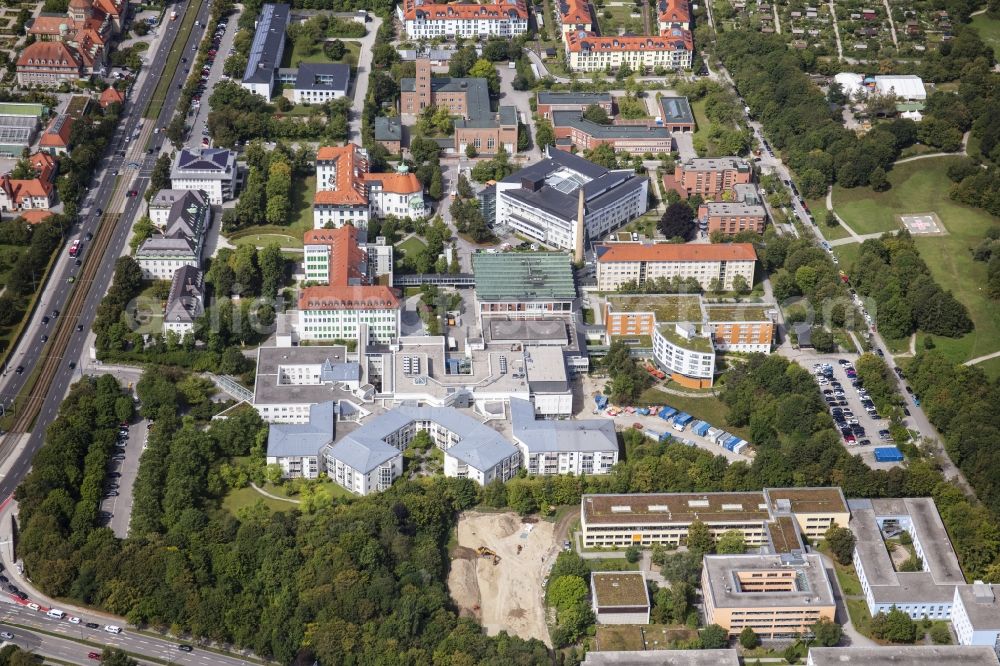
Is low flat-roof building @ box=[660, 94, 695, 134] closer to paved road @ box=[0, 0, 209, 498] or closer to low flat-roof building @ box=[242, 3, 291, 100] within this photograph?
low flat-roof building @ box=[242, 3, 291, 100]

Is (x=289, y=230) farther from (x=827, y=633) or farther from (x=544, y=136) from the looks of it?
(x=827, y=633)

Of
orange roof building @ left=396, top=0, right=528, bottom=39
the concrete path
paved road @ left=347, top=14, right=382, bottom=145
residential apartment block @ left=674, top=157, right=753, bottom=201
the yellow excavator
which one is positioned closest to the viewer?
the yellow excavator

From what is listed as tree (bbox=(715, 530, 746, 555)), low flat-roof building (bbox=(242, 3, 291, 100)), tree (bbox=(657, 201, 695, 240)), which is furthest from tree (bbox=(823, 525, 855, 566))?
low flat-roof building (bbox=(242, 3, 291, 100))

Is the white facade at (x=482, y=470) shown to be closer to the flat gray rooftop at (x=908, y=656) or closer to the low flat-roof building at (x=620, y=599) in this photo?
the low flat-roof building at (x=620, y=599)

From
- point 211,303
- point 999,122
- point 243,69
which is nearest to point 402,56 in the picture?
point 243,69

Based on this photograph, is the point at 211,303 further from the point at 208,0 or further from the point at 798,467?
the point at 208,0
